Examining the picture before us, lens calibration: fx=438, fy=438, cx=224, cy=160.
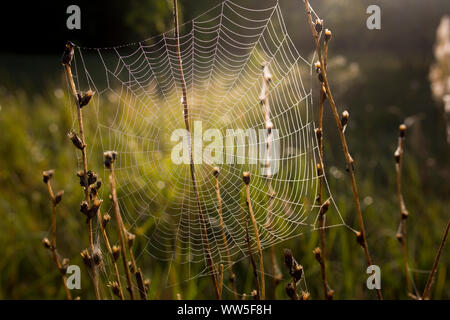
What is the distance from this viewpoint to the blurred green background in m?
2.38

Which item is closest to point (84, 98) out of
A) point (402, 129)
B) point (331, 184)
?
point (402, 129)

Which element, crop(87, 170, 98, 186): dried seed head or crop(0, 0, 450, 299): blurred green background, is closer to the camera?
crop(87, 170, 98, 186): dried seed head

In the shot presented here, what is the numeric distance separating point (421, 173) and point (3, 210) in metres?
3.27

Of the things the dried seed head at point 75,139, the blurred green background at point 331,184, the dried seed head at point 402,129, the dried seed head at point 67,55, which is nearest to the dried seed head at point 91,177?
the dried seed head at point 75,139

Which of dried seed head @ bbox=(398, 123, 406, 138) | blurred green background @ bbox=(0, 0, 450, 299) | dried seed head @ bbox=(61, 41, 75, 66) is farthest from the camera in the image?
blurred green background @ bbox=(0, 0, 450, 299)

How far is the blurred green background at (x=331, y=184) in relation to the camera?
2383mm

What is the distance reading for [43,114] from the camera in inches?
212

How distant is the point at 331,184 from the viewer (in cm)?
330

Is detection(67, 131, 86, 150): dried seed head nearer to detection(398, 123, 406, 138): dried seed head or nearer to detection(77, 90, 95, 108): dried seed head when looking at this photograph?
detection(77, 90, 95, 108): dried seed head

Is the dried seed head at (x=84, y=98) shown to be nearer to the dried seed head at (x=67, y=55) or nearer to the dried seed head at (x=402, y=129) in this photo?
the dried seed head at (x=67, y=55)

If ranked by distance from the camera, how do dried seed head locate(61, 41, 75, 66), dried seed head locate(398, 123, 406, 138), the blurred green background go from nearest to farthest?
dried seed head locate(61, 41, 75, 66)
dried seed head locate(398, 123, 406, 138)
the blurred green background

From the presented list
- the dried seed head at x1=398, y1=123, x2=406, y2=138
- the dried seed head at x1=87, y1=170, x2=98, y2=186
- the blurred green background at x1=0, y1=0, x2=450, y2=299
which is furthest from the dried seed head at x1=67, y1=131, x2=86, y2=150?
the dried seed head at x1=398, y1=123, x2=406, y2=138
